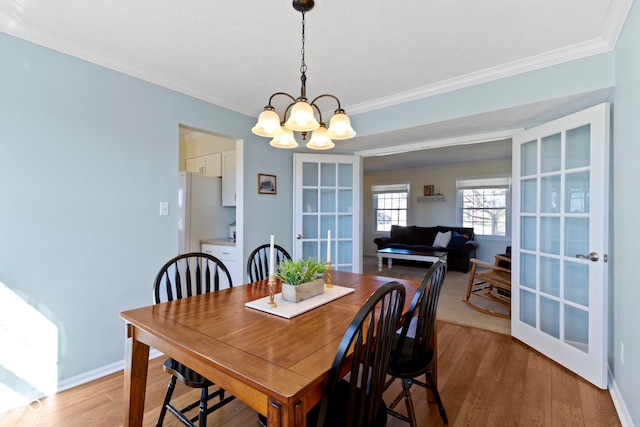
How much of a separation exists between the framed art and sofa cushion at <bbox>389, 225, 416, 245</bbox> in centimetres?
396

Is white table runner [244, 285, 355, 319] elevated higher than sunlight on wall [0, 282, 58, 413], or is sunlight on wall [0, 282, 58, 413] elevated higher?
white table runner [244, 285, 355, 319]

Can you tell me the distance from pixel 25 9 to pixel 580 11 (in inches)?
121

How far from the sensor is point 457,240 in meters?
5.80

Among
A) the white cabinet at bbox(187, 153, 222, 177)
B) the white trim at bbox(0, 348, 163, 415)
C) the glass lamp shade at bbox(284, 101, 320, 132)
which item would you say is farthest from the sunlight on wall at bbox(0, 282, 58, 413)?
the white cabinet at bbox(187, 153, 222, 177)

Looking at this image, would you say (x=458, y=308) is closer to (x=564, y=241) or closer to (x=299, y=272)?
(x=564, y=241)

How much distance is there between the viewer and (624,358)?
172cm

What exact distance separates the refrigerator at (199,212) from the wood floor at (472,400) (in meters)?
1.51

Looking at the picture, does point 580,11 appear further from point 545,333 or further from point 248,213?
point 248,213

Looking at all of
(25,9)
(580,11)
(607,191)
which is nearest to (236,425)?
(25,9)

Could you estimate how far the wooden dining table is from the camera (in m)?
0.85

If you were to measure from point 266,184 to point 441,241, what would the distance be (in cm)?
399

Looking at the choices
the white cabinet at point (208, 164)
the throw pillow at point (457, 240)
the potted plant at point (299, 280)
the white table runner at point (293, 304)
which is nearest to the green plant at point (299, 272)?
the potted plant at point (299, 280)

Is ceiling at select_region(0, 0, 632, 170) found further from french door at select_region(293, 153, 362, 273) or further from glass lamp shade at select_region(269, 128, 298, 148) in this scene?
french door at select_region(293, 153, 362, 273)

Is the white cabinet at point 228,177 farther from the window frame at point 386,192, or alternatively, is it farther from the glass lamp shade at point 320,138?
the window frame at point 386,192
